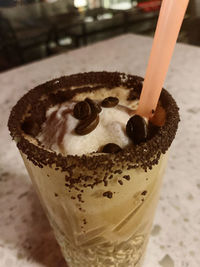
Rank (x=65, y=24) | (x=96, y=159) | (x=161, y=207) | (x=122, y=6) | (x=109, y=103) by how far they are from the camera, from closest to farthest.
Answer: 1. (x=96, y=159)
2. (x=109, y=103)
3. (x=161, y=207)
4. (x=65, y=24)
5. (x=122, y=6)

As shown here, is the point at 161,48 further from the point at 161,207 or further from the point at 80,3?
the point at 80,3

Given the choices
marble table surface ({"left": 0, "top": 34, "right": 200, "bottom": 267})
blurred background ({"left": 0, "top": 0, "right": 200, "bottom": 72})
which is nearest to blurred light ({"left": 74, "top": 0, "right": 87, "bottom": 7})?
blurred background ({"left": 0, "top": 0, "right": 200, "bottom": 72})

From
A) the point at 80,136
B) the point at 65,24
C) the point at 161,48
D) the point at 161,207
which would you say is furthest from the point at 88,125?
the point at 65,24

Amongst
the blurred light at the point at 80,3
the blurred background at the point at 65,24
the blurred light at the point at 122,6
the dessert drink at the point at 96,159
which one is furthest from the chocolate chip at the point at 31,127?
the blurred light at the point at 122,6

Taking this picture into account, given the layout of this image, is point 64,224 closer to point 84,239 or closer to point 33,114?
point 84,239

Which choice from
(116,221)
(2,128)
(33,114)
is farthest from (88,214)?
(2,128)

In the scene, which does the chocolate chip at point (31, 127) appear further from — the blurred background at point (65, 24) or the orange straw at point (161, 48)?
the blurred background at point (65, 24)
